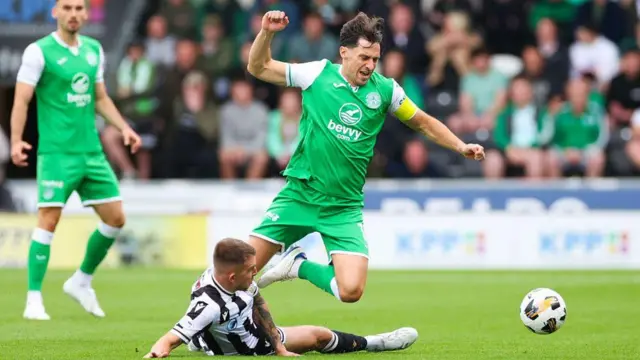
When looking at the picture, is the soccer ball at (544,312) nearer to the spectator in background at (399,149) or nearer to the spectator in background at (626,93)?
the spectator in background at (399,149)

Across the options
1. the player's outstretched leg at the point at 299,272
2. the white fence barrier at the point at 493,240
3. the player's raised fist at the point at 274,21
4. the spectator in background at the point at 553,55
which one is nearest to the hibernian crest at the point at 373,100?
the player's raised fist at the point at 274,21

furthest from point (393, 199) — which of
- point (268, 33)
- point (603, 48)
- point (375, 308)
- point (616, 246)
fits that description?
point (268, 33)

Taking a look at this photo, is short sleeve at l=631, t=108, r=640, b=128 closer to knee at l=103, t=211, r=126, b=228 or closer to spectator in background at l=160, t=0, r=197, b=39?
spectator in background at l=160, t=0, r=197, b=39

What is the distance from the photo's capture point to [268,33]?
8742mm

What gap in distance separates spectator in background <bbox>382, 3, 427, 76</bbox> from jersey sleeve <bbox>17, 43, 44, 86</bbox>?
1013 cm

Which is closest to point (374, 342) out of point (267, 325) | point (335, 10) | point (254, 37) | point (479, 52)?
point (267, 325)

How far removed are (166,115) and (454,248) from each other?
5.52m

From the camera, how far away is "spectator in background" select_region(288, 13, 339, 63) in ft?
68.1

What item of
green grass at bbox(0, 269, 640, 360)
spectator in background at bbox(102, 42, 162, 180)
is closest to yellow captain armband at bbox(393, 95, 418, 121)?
green grass at bbox(0, 269, 640, 360)

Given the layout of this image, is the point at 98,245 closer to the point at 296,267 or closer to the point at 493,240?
the point at 296,267

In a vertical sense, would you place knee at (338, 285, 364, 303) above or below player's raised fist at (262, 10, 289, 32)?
below

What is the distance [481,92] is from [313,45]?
9.10ft

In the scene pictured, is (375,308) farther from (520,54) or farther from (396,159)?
(520,54)

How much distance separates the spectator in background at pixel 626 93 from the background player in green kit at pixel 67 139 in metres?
10.5
